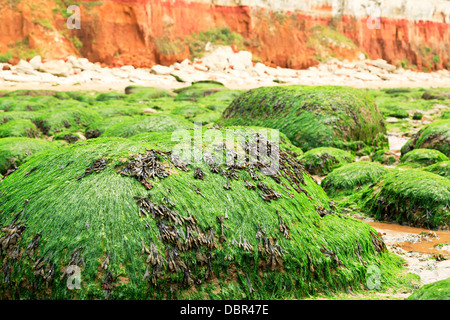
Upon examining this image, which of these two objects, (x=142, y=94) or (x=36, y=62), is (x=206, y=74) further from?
(x=142, y=94)

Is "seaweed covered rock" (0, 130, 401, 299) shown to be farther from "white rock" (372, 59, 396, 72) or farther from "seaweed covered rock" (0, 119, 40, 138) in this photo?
"white rock" (372, 59, 396, 72)

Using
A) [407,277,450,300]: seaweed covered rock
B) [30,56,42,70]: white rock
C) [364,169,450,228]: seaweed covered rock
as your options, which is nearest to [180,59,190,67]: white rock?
[30,56,42,70]: white rock

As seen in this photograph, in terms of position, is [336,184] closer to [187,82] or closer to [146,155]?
[146,155]

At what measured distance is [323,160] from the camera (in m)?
9.30

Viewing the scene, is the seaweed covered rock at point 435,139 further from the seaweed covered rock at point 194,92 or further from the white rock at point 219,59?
the white rock at point 219,59

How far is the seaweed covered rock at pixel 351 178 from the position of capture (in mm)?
7805

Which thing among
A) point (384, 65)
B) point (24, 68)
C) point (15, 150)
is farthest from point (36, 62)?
point (384, 65)

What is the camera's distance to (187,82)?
1435 inches

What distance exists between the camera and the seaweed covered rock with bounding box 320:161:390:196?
25.6 feet

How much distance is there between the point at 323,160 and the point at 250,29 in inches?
1731

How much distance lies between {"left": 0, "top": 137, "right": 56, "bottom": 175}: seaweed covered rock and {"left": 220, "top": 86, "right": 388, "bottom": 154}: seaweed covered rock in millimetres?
4937

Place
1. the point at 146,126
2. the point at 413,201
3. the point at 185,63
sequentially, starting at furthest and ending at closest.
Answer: the point at 185,63 < the point at 146,126 < the point at 413,201
